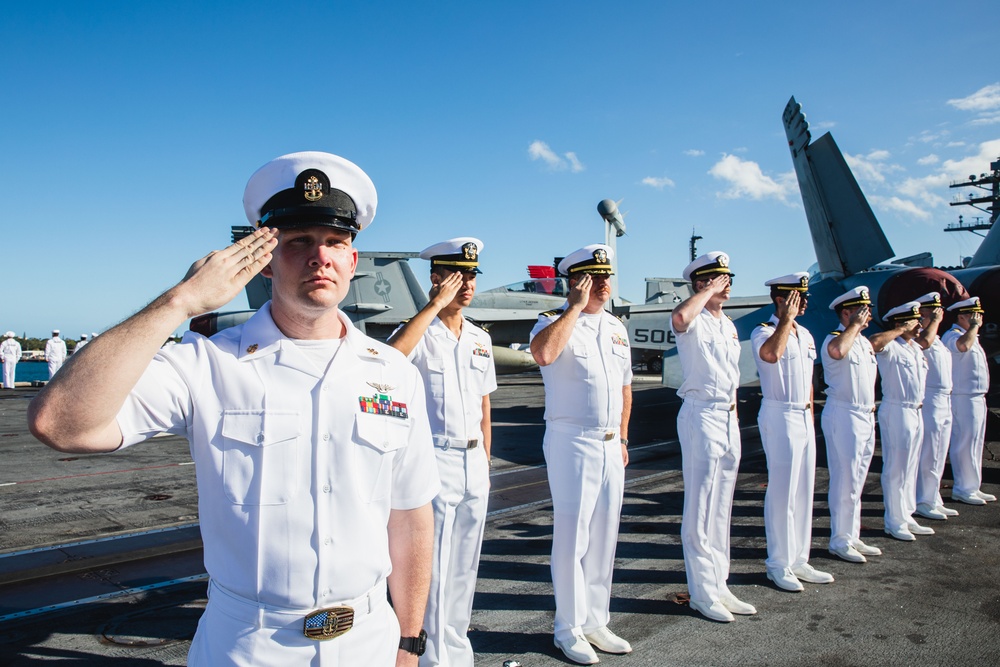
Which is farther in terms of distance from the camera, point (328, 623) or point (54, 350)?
point (54, 350)

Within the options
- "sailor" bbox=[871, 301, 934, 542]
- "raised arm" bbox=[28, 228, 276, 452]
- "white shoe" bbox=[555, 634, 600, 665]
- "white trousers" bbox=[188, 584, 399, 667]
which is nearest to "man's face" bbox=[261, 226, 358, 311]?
"raised arm" bbox=[28, 228, 276, 452]

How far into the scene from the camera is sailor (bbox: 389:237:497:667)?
3.22 m

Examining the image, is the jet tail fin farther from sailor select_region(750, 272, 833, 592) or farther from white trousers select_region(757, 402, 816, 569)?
white trousers select_region(757, 402, 816, 569)

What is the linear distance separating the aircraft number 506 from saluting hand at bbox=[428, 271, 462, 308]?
14.0 metres

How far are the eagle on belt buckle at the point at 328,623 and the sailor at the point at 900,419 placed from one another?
5659 mm

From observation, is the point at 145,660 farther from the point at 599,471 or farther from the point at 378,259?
the point at 378,259

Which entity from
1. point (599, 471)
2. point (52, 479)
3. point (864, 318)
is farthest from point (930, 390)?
point (52, 479)

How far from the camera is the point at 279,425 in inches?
60.1

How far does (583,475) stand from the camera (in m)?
3.60

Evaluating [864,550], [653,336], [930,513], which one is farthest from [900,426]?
[653,336]

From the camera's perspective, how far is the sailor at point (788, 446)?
456cm

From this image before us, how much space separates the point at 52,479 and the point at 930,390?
993 centimetres

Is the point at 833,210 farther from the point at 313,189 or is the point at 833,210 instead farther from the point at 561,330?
the point at 313,189

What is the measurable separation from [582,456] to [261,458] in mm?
2409
